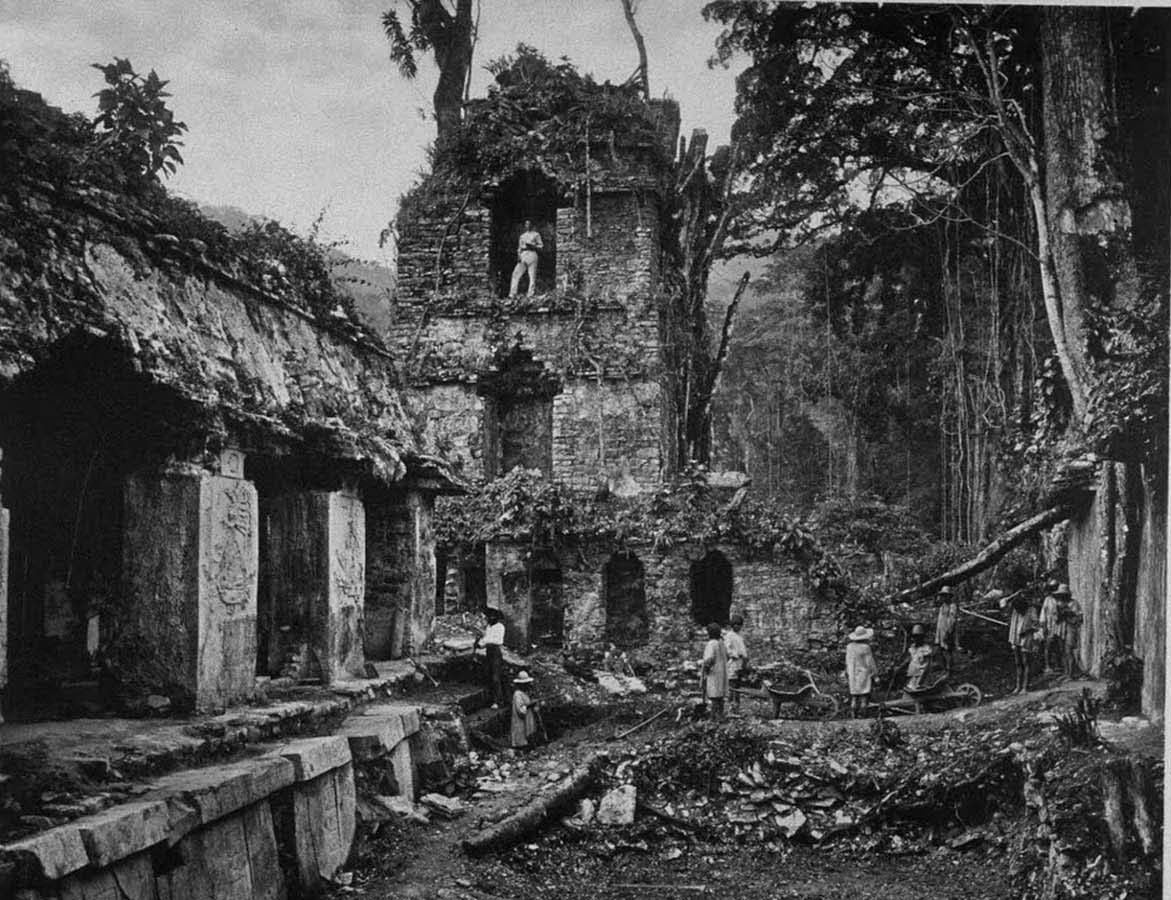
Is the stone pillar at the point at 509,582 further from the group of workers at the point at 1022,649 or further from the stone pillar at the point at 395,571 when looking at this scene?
the group of workers at the point at 1022,649

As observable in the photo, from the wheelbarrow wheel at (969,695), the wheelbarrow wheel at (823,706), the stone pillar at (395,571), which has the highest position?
the stone pillar at (395,571)

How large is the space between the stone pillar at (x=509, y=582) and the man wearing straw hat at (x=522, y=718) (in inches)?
176

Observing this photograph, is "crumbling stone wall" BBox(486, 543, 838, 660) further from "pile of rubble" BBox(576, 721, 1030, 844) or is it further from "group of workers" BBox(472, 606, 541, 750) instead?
"pile of rubble" BBox(576, 721, 1030, 844)

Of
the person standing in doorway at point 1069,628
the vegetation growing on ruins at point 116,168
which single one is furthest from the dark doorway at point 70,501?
the person standing in doorway at point 1069,628

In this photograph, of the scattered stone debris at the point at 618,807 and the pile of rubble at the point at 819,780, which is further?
the scattered stone debris at the point at 618,807

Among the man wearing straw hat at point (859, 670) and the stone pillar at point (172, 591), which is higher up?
the stone pillar at point (172, 591)

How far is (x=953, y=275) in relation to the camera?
1500cm

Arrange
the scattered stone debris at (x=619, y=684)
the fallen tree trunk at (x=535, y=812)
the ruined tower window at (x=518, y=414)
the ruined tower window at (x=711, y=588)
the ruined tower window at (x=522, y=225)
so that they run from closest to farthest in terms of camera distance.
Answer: the fallen tree trunk at (x=535, y=812), the scattered stone debris at (x=619, y=684), the ruined tower window at (x=711, y=588), the ruined tower window at (x=518, y=414), the ruined tower window at (x=522, y=225)

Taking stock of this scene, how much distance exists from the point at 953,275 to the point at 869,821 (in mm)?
9977

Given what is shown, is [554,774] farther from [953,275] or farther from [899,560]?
[953,275]

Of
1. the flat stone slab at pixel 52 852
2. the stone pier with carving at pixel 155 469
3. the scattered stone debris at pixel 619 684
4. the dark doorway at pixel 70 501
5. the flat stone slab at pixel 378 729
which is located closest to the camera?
the flat stone slab at pixel 52 852

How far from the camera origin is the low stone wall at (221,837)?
3.78m

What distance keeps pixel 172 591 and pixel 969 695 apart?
7416mm

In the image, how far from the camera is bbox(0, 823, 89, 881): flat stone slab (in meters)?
3.58
